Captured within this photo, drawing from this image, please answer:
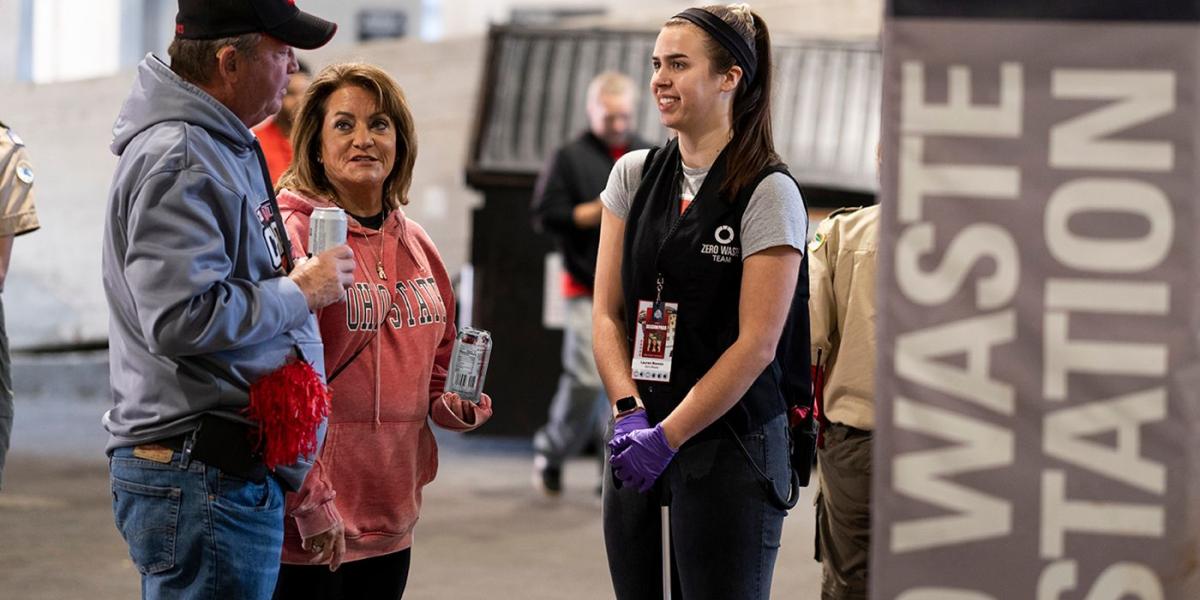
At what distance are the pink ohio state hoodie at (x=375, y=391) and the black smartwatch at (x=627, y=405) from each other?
0.38 meters

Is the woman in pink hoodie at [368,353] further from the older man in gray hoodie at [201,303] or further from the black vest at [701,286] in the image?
the black vest at [701,286]

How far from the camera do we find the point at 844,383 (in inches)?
123

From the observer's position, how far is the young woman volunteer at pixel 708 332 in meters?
2.68

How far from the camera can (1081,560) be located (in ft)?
6.28

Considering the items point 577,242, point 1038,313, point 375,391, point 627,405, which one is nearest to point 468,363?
point 375,391

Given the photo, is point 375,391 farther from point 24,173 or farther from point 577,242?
point 577,242

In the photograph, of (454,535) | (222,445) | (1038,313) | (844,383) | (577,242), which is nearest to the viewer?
(1038,313)

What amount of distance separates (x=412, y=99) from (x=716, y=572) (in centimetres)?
743

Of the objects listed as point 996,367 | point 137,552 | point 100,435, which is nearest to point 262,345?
point 137,552

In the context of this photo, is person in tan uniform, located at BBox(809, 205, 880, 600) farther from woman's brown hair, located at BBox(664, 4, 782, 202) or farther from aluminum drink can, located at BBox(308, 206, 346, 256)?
aluminum drink can, located at BBox(308, 206, 346, 256)

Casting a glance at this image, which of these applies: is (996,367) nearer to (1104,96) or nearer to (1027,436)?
(1027,436)

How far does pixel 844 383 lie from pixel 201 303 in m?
1.46

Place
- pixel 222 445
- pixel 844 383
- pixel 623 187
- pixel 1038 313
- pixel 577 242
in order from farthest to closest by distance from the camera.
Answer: pixel 577 242
pixel 844 383
pixel 623 187
pixel 222 445
pixel 1038 313

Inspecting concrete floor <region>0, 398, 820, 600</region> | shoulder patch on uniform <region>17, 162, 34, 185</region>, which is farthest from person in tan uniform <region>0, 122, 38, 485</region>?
concrete floor <region>0, 398, 820, 600</region>
